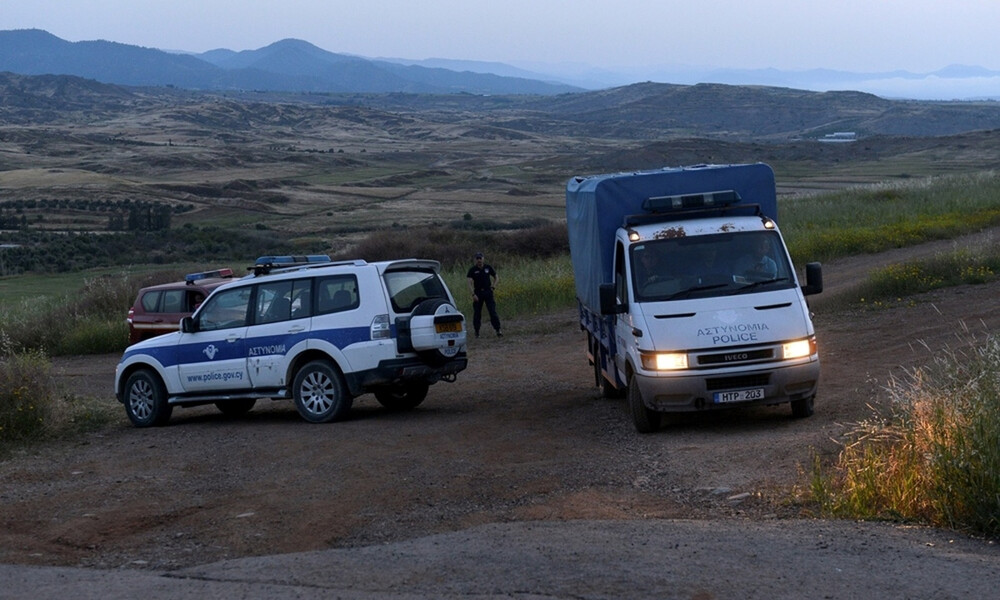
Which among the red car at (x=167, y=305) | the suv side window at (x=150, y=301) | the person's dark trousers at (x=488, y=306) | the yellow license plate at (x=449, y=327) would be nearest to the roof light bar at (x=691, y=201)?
the yellow license plate at (x=449, y=327)

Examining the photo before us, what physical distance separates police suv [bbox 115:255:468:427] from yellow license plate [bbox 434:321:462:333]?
0.01m

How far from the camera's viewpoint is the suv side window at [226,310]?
14.1 m

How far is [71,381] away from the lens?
840 inches

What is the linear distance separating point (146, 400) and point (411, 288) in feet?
12.4

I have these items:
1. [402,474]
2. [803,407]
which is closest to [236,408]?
[402,474]

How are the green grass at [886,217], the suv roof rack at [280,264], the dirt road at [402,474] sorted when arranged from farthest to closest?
the green grass at [886,217] < the suv roof rack at [280,264] < the dirt road at [402,474]

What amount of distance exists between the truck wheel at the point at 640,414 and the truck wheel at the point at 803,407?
1396 millimetres

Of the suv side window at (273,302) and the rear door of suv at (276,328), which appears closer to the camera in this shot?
the rear door of suv at (276,328)

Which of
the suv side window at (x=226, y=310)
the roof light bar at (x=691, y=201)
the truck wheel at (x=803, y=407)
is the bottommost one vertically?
the truck wheel at (x=803, y=407)

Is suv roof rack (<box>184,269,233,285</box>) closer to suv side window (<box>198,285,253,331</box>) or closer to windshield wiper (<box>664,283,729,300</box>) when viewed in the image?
suv side window (<box>198,285,253,331</box>)

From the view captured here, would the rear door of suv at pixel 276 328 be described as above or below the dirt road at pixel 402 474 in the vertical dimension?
above

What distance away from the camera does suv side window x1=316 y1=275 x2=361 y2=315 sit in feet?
43.9

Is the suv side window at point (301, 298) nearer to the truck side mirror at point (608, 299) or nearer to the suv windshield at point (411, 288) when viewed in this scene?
the suv windshield at point (411, 288)

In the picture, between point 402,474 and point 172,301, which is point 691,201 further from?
point 172,301
